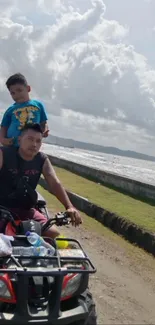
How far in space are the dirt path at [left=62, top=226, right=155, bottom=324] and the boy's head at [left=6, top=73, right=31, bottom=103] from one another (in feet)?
8.68

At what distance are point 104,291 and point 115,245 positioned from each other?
312 centimetres

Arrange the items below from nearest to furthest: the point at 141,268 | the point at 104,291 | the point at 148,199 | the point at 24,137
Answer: the point at 24,137
the point at 104,291
the point at 141,268
the point at 148,199

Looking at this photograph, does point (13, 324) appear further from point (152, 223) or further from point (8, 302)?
point (152, 223)

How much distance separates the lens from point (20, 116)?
635 cm

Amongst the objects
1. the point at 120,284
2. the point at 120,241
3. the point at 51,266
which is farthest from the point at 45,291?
the point at 120,241

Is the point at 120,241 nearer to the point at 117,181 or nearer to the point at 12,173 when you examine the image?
the point at 12,173

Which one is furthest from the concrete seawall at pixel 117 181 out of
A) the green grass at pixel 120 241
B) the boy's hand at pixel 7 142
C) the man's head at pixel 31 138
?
the man's head at pixel 31 138

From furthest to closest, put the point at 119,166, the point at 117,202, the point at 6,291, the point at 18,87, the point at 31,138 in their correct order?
1. the point at 119,166
2. the point at 117,202
3. the point at 18,87
4. the point at 31,138
5. the point at 6,291

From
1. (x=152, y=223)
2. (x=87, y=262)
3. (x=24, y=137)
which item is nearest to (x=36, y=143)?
(x=24, y=137)

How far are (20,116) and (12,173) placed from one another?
1621 mm

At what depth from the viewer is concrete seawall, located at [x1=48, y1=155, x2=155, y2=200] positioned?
15617 millimetres

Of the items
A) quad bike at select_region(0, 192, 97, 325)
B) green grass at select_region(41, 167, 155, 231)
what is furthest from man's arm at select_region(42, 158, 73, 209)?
green grass at select_region(41, 167, 155, 231)

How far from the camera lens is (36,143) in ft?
16.1

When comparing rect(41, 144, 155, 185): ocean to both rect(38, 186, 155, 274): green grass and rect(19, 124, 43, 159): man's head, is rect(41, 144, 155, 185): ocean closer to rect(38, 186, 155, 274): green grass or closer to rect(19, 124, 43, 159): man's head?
rect(38, 186, 155, 274): green grass
